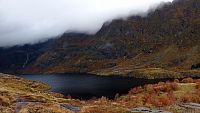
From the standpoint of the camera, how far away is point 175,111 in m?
94.4

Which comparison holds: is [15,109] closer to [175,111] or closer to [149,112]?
[149,112]

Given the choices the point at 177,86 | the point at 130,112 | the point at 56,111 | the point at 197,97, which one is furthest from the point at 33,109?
the point at 177,86

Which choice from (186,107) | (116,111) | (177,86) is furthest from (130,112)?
(177,86)

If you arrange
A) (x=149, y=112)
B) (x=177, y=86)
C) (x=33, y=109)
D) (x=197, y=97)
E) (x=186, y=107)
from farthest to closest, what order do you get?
(x=177, y=86) < (x=197, y=97) < (x=186, y=107) < (x=149, y=112) < (x=33, y=109)

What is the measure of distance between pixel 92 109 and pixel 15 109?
1901 centimetres

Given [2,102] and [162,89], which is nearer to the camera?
[2,102]

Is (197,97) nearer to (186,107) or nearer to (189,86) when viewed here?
(186,107)

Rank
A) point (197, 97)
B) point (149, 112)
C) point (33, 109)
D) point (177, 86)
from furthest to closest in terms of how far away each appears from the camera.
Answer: point (177, 86)
point (197, 97)
point (149, 112)
point (33, 109)

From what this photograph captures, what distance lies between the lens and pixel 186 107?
102m

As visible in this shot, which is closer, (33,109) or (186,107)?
(33,109)

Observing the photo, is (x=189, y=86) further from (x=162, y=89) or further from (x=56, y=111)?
(x=56, y=111)

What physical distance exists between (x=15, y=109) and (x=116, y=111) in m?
24.6

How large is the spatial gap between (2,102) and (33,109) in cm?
2449

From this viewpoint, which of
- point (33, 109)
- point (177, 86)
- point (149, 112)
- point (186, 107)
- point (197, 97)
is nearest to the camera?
point (33, 109)
